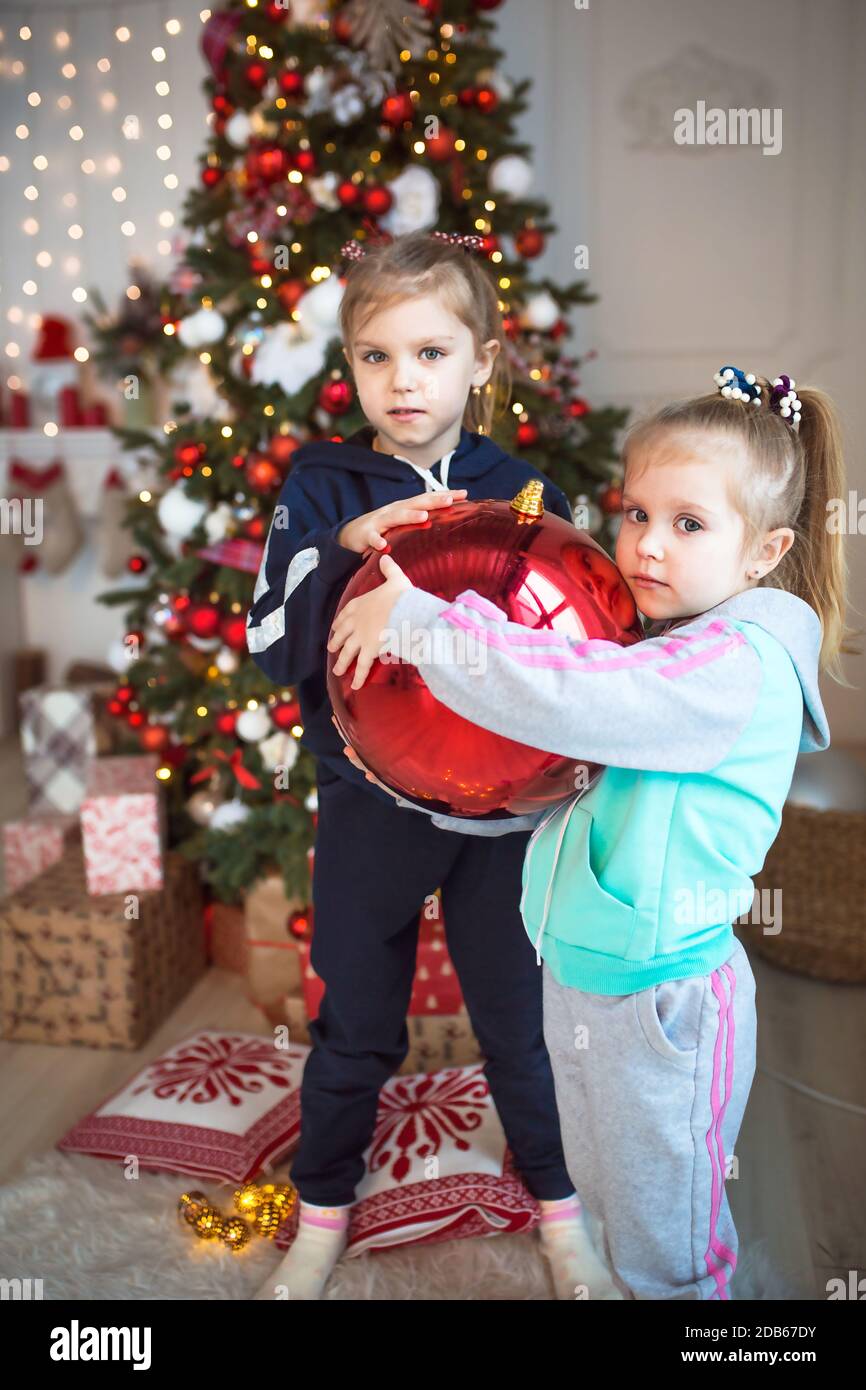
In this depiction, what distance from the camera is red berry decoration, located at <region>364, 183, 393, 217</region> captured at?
210 centimetres

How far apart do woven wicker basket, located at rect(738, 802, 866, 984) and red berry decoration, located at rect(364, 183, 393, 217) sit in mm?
1459

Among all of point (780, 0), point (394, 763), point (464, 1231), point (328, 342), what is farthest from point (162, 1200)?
point (780, 0)

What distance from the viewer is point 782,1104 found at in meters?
1.87

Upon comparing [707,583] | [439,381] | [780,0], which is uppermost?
[780,0]

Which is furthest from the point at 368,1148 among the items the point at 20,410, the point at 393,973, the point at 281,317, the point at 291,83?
the point at 20,410

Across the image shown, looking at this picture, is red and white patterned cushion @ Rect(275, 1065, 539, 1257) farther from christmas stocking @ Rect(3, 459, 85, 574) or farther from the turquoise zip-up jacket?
christmas stocking @ Rect(3, 459, 85, 574)

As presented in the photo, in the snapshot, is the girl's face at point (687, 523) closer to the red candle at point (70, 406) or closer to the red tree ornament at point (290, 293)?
the red tree ornament at point (290, 293)

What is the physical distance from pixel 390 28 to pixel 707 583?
165 centimetres

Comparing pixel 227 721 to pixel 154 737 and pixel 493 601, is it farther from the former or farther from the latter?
pixel 493 601

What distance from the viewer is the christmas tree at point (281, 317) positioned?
7.04 ft

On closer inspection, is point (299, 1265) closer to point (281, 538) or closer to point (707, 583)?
point (281, 538)

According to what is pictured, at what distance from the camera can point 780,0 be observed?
274 centimetres

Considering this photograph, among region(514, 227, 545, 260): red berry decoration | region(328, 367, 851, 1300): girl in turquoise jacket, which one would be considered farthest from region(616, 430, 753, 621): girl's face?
region(514, 227, 545, 260): red berry decoration
